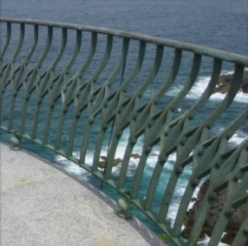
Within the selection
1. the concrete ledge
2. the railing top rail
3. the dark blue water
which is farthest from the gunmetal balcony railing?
the dark blue water

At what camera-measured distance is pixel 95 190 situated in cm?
422

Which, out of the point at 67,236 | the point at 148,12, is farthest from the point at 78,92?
the point at 148,12

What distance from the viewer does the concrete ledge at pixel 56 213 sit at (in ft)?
11.4

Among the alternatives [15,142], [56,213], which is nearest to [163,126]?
[56,213]

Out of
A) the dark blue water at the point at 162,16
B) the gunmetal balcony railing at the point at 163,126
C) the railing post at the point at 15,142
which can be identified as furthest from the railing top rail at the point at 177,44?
the dark blue water at the point at 162,16

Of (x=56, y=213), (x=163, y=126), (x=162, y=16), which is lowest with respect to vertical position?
(x=162, y=16)

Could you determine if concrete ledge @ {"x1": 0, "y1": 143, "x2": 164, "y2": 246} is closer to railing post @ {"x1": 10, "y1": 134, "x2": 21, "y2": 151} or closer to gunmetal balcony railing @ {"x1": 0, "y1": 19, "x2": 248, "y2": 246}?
gunmetal balcony railing @ {"x1": 0, "y1": 19, "x2": 248, "y2": 246}

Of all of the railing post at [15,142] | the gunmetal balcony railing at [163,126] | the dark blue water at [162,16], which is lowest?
the dark blue water at [162,16]

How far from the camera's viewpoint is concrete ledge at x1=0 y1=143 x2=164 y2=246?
348cm

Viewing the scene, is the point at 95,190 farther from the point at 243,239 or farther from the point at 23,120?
the point at 243,239

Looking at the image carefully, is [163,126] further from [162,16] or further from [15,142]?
[162,16]

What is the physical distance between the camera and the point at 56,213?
3801mm

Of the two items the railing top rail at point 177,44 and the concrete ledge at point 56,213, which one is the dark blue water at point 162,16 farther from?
the railing top rail at point 177,44

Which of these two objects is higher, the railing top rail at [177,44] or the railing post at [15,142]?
the railing top rail at [177,44]
